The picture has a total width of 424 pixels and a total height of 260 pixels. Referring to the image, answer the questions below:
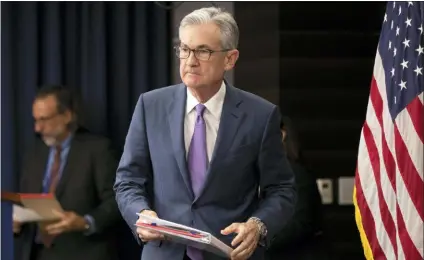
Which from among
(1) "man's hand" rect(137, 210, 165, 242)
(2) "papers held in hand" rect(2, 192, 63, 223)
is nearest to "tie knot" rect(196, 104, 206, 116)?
(1) "man's hand" rect(137, 210, 165, 242)

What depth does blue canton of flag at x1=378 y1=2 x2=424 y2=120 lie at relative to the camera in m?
2.54

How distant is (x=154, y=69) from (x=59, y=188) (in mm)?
597

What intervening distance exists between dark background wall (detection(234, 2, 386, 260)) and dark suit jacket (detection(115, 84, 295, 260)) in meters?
1.32

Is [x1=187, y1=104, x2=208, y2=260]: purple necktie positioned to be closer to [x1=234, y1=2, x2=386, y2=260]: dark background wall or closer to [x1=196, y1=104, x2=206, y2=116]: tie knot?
[x1=196, y1=104, x2=206, y2=116]: tie knot

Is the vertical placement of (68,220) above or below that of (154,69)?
below

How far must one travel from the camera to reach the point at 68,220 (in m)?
2.82

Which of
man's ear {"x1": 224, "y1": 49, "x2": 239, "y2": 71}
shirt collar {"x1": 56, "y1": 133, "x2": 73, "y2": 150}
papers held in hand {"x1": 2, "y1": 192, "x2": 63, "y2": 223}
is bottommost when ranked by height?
papers held in hand {"x1": 2, "y1": 192, "x2": 63, "y2": 223}

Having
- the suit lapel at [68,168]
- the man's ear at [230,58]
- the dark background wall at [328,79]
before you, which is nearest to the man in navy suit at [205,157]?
the man's ear at [230,58]

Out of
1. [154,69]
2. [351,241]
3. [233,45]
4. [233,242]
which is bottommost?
[351,241]

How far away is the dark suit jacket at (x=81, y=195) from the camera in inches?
112

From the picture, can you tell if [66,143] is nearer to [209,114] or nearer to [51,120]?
[51,120]

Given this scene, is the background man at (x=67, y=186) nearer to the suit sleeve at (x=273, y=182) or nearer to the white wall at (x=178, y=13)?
the white wall at (x=178, y=13)

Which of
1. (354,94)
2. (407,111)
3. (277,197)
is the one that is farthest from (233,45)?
(354,94)

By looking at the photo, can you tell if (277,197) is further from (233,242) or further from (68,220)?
(68,220)
